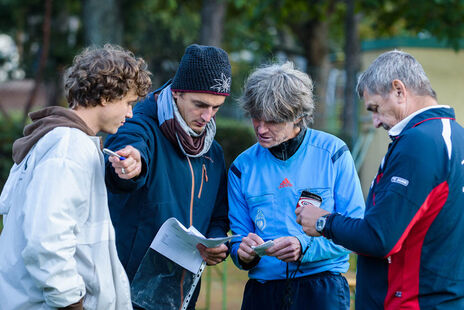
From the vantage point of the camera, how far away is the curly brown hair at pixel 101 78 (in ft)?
7.72

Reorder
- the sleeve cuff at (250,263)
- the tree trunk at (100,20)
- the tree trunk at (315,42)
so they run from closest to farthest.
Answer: the sleeve cuff at (250,263), the tree trunk at (100,20), the tree trunk at (315,42)

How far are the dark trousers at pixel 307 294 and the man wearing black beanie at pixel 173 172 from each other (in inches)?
12.1

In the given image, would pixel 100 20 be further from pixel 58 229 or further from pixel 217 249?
pixel 58 229

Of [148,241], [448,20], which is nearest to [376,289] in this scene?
[148,241]

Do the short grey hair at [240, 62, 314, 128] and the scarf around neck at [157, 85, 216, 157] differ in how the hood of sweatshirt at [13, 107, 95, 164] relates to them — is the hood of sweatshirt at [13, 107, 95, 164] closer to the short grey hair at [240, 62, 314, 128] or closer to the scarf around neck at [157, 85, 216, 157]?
the scarf around neck at [157, 85, 216, 157]

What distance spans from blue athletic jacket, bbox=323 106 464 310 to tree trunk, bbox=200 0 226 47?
22.9 feet

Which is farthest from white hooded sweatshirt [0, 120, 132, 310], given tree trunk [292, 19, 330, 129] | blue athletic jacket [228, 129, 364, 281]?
tree trunk [292, 19, 330, 129]

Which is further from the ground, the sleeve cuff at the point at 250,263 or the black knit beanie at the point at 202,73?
the black knit beanie at the point at 202,73

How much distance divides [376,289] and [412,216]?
1.30ft

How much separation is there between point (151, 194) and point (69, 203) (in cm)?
62

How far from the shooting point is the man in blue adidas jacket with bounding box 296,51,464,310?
212cm

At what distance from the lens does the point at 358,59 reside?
33.3 ft

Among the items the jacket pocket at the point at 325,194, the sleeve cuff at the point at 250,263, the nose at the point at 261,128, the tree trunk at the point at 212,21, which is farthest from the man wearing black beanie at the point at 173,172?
the tree trunk at the point at 212,21

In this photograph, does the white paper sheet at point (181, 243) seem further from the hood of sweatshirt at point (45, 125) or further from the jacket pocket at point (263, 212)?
the hood of sweatshirt at point (45, 125)
